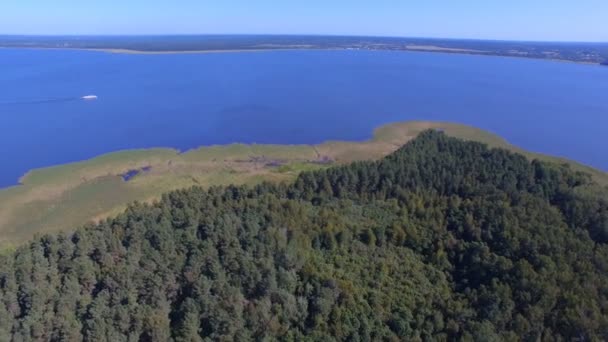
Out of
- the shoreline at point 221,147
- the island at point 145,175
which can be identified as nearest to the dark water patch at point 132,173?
the island at point 145,175

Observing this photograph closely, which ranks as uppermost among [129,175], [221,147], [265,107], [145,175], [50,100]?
[50,100]

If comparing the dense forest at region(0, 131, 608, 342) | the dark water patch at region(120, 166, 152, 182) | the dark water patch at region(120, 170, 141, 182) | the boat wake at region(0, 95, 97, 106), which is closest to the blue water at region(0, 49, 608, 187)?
the boat wake at region(0, 95, 97, 106)

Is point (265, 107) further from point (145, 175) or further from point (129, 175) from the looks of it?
point (129, 175)

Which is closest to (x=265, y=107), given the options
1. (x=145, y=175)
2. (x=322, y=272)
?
(x=145, y=175)

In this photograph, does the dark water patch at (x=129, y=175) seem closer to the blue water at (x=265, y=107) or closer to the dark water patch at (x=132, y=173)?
the dark water patch at (x=132, y=173)

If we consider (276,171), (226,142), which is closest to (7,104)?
(226,142)
